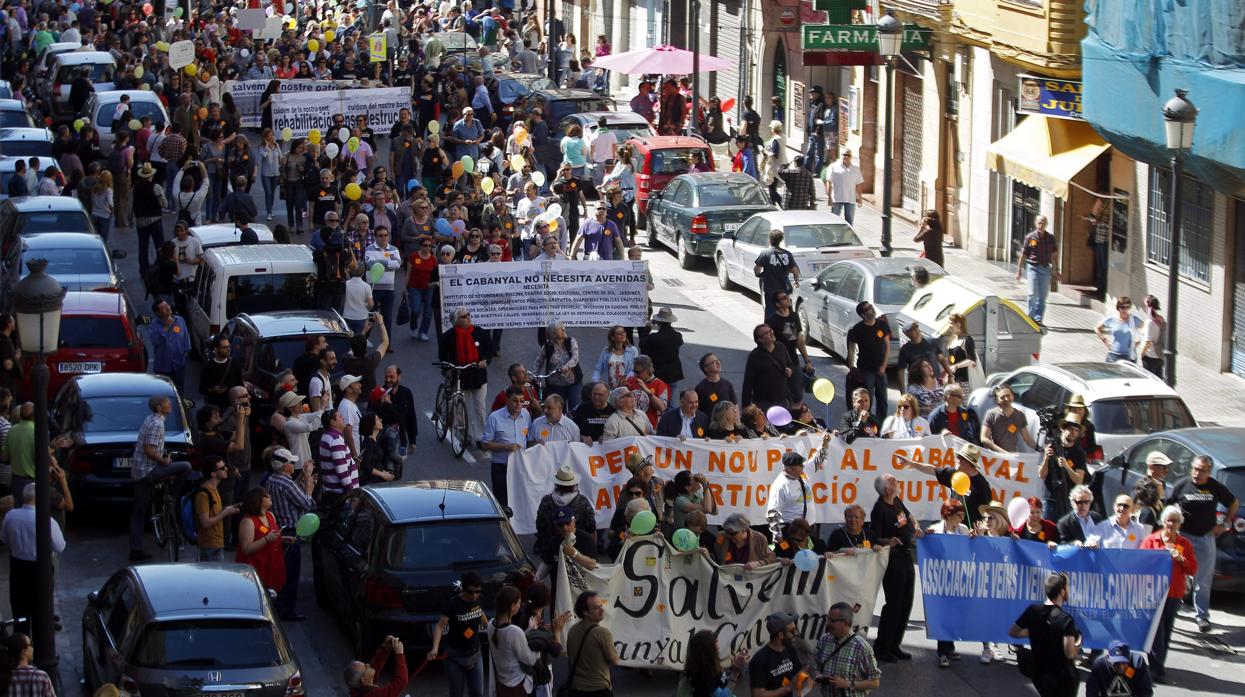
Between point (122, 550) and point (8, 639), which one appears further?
point (122, 550)

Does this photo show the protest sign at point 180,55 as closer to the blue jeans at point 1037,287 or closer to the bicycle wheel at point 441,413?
the blue jeans at point 1037,287

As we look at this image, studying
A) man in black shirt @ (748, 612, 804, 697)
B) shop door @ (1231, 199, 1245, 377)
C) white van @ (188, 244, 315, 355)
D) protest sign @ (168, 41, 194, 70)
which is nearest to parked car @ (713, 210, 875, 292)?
shop door @ (1231, 199, 1245, 377)

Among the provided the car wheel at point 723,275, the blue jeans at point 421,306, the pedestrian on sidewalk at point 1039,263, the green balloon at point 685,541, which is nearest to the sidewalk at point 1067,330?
the pedestrian on sidewalk at point 1039,263

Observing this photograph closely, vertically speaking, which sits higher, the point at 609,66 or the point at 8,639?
the point at 609,66

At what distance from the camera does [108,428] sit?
18.7 metres

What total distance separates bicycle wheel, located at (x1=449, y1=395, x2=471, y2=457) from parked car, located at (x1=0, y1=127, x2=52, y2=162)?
1505 centimetres

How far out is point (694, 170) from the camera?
3447 centimetres

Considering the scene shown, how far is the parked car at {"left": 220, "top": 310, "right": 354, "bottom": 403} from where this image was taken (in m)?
20.4

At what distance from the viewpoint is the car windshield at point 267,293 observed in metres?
23.3

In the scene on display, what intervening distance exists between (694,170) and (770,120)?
40.0ft

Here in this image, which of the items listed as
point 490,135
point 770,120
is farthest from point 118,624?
point 770,120

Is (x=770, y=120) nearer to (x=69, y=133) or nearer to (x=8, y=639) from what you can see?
(x=69, y=133)

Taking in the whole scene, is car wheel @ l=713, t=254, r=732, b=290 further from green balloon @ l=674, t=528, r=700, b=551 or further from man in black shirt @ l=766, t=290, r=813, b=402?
green balloon @ l=674, t=528, r=700, b=551

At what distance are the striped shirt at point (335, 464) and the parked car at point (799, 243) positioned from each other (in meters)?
11.6
